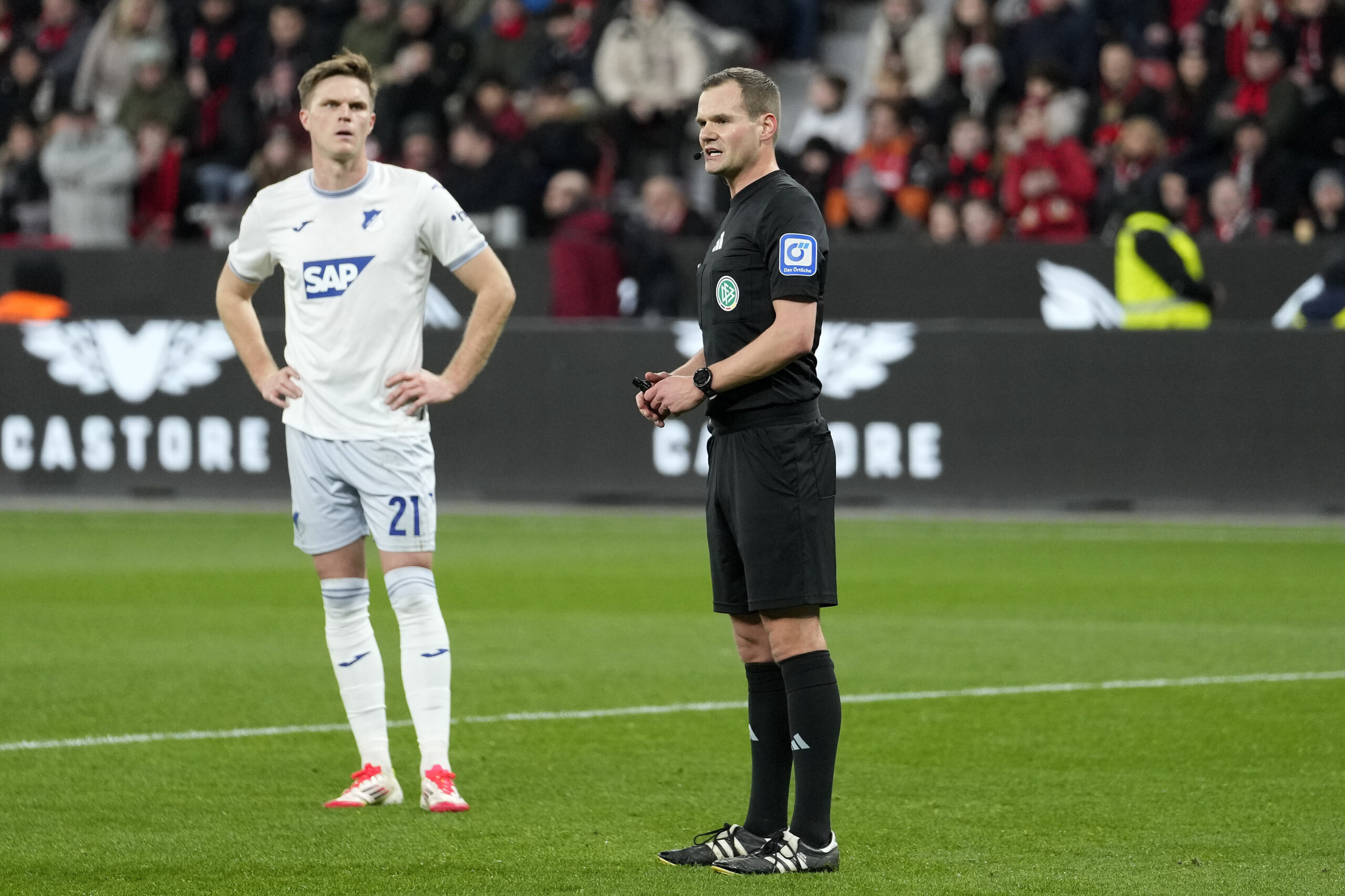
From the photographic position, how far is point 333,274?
688 centimetres

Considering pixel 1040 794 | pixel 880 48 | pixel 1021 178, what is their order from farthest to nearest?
pixel 880 48 → pixel 1021 178 → pixel 1040 794

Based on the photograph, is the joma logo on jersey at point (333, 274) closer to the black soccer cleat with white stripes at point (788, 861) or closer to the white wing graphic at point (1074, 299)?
the black soccer cleat with white stripes at point (788, 861)

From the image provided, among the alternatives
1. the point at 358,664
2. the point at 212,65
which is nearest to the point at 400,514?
the point at 358,664

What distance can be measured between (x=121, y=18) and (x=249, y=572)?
11876 millimetres

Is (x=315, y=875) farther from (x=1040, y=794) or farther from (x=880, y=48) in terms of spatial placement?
(x=880, y=48)

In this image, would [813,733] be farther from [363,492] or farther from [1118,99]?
[1118,99]

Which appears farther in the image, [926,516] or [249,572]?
[926,516]

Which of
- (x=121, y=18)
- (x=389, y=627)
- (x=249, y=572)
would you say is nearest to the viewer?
(x=389, y=627)

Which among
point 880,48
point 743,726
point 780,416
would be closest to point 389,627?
point 743,726

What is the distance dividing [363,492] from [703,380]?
156 cm

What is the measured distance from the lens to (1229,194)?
17.7 metres

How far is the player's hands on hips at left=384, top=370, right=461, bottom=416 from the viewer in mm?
6793

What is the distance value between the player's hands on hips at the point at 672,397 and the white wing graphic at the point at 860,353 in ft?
34.4

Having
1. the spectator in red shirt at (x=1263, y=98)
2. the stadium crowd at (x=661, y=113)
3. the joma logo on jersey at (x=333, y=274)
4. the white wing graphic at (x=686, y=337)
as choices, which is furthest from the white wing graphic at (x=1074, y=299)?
the joma logo on jersey at (x=333, y=274)
